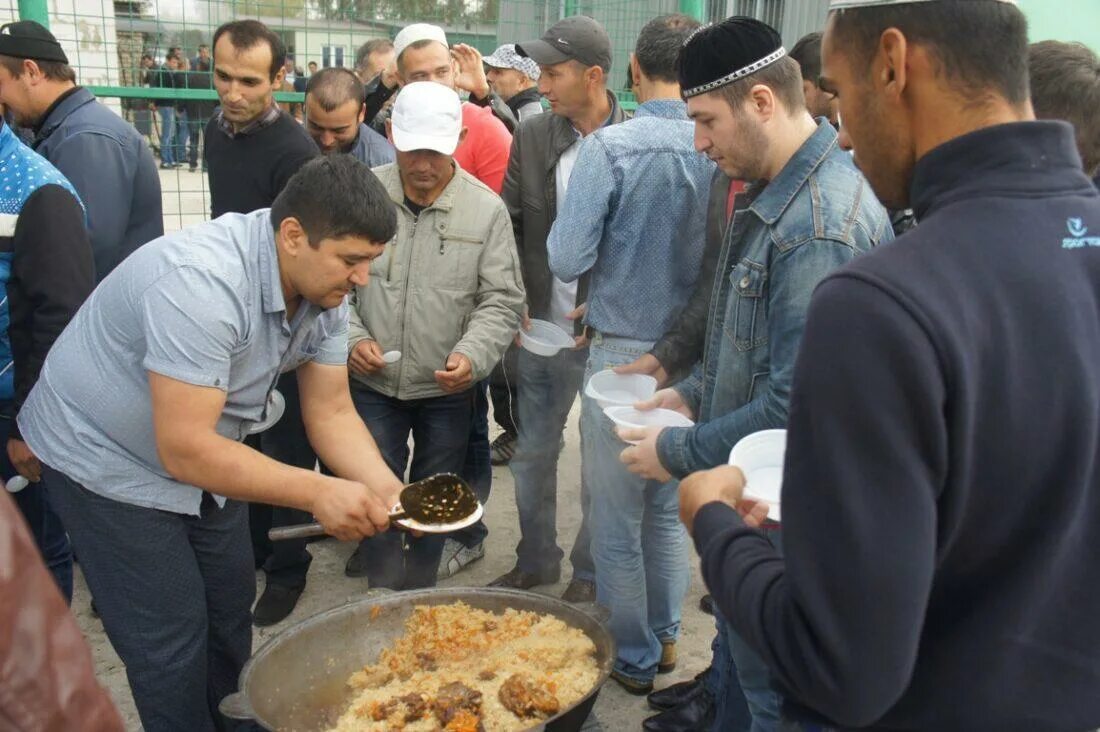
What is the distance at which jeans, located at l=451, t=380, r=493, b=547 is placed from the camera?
4531mm

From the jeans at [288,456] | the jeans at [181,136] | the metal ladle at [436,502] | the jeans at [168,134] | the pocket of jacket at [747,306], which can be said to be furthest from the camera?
the jeans at [168,134]

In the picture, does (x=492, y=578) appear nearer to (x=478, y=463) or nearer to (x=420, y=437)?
(x=478, y=463)

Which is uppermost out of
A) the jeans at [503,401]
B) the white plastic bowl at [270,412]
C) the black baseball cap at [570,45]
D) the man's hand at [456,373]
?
the black baseball cap at [570,45]

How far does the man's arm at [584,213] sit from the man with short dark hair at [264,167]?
1428mm

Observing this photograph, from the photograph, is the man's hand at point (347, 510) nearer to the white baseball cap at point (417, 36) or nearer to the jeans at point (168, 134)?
the white baseball cap at point (417, 36)

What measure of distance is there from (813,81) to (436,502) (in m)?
2.56

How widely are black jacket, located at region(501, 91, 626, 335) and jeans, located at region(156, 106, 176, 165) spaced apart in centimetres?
373

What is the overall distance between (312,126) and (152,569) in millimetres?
2920

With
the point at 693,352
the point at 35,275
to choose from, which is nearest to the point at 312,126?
the point at 35,275

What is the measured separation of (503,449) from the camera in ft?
18.9

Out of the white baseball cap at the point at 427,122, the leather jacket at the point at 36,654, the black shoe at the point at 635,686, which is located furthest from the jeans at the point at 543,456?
the leather jacket at the point at 36,654

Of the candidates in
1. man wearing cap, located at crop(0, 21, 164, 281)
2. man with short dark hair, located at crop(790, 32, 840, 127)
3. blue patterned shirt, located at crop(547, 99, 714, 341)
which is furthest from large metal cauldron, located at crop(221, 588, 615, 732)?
man with short dark hair, located at crop(790, 32, 840, 127)

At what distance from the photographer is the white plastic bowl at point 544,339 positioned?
3.88 metres

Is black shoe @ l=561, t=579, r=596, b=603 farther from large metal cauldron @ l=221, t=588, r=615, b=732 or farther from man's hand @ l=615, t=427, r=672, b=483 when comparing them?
man's hand @ l=615, t=427, r=672, b=483
